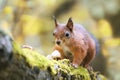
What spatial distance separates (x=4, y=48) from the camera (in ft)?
6.05

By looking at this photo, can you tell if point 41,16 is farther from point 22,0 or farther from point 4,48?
point 4,48

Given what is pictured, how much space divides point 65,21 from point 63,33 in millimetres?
5650

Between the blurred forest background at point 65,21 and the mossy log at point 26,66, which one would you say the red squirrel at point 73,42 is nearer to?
the mossy log at point 26,66

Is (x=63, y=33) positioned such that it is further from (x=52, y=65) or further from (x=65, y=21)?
(x=65, y=21)

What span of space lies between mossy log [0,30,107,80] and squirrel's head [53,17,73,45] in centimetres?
19

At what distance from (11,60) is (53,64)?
0.80 meters

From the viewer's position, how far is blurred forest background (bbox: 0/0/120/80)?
7688 millimetres

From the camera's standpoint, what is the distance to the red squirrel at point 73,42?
2973 mm

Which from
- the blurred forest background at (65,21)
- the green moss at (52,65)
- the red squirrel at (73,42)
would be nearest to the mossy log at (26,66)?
the green moss at (52,65)

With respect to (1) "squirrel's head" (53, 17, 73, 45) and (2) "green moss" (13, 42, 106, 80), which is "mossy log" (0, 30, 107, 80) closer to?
(2) "green moss" (13, 42, 106, 80)

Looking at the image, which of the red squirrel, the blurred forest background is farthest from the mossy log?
the blurred forest background

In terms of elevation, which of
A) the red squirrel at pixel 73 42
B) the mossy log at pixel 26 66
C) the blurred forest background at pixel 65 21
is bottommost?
the mossy log at pixel 26 66

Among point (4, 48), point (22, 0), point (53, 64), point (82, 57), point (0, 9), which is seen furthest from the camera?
point (22, 0)

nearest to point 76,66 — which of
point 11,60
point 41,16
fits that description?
point 11,60
